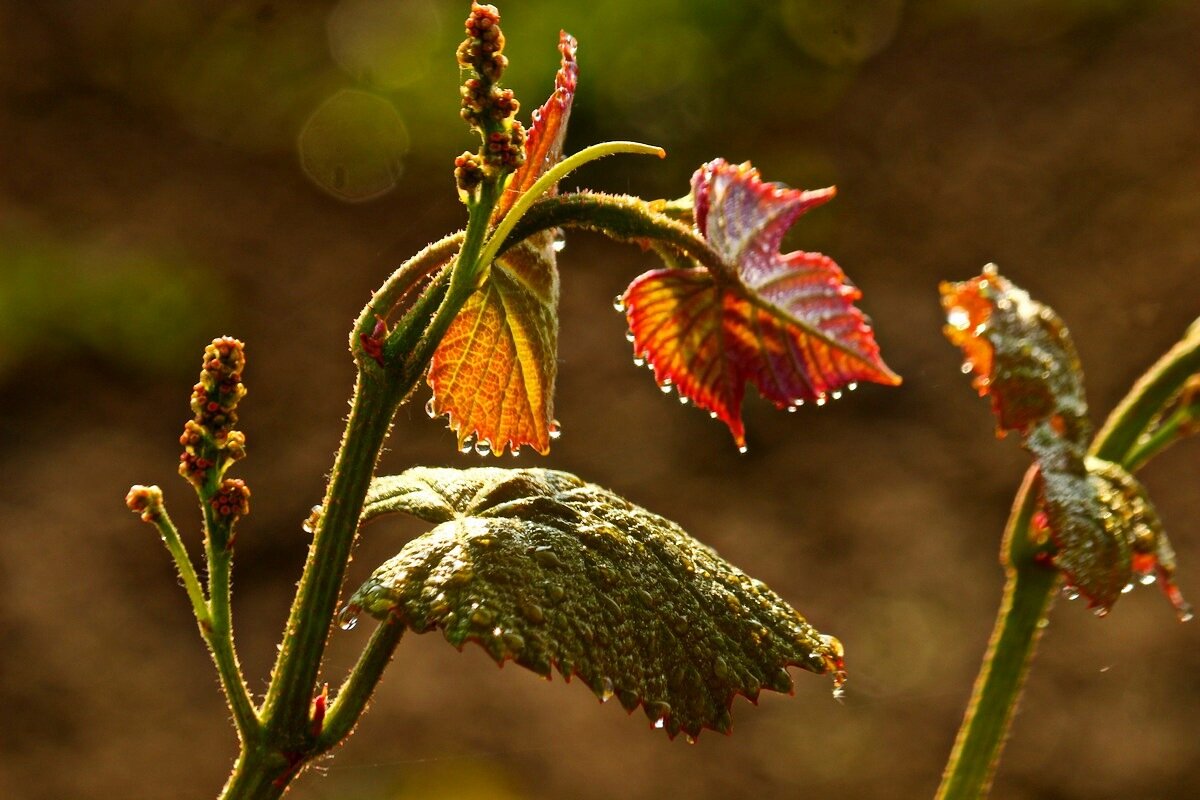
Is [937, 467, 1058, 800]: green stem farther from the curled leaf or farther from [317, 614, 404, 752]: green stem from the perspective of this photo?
[317, 614, 404, 752]: green stem

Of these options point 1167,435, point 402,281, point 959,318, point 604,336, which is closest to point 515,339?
point 402,281

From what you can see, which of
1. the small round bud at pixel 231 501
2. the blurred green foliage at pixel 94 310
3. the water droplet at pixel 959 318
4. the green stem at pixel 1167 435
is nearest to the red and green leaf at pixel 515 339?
the small round bud at pixel 231 501

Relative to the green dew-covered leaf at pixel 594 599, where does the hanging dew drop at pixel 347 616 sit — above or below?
below

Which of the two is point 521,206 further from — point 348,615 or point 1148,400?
point 1148,400

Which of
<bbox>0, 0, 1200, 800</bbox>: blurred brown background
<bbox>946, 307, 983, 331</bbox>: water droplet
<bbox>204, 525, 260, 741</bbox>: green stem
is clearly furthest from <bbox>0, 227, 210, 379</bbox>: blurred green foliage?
<bbox>204, 525, 260, 741</bbox>: green stem

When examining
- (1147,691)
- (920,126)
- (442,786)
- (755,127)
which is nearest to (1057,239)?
(920,126)

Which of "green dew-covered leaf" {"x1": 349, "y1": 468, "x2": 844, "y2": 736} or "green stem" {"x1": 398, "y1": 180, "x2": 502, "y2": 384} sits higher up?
"green stem" {"x1": 398, "y1": 180, "x2": 502, "y2": 384}

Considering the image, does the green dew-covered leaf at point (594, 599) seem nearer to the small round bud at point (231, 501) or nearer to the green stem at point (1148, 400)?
the small round bud at point (231, 501)
